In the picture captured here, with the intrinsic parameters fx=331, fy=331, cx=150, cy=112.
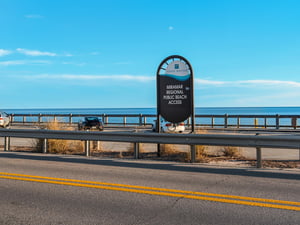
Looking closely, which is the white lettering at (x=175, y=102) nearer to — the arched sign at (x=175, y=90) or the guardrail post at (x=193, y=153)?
the arched sign at (x=175, y=90)

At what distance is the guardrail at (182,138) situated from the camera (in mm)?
9130

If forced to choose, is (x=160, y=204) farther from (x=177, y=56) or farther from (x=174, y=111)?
(x=177, y=56)

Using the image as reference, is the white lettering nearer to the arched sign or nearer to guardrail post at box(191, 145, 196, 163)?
the arched sign

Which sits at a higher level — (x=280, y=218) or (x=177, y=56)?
(x=177, y=56)

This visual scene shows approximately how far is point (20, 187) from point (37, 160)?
13.1 ft

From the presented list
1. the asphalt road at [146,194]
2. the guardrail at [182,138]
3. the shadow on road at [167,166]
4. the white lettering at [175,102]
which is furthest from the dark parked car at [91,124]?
the asphalt road at [146,194]

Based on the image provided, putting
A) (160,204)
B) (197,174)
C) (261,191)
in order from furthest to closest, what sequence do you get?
(197,174) → (261,191) → (160,204)

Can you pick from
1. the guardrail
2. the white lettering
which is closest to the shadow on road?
the guardrail

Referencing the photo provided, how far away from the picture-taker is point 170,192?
20.7 ft

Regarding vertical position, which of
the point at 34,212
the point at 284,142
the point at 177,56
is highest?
the point at 177,56

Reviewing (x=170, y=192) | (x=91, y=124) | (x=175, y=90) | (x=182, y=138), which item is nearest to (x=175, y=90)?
(x=175, y=90)

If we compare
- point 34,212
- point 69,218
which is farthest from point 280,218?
point 34,212

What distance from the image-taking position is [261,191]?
6363 millimetres

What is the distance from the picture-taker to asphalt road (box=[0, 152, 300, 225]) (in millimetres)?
4824
